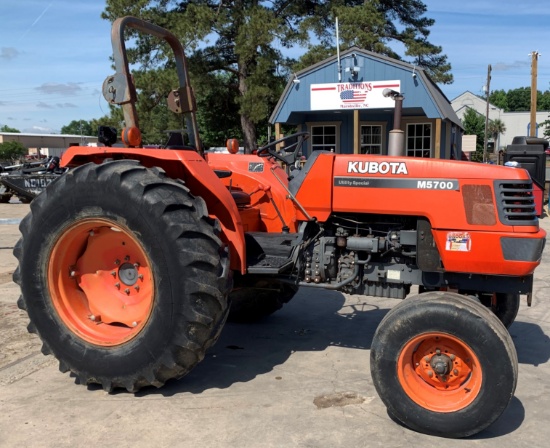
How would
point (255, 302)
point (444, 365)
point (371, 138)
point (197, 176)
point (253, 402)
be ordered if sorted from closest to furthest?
point (444, 365) < point (253, 402) < point (197, 176) < point (255, 302) < point (371, 138)

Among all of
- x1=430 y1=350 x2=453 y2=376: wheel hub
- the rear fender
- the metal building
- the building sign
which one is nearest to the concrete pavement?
x1=430 y1=350 x2=453 y2=376: wheel hub

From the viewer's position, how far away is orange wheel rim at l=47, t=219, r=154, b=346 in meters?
3.74

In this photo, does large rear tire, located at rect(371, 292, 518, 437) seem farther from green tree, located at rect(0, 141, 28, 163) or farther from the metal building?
green tree, located at rect(0, 141, 28, 163)

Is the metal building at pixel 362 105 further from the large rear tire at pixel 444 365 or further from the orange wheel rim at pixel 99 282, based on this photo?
the large rear tire at pixel 444 365

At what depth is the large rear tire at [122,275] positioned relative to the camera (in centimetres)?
338

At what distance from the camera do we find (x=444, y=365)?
10.5ft

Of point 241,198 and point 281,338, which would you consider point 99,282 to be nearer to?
point 241,198

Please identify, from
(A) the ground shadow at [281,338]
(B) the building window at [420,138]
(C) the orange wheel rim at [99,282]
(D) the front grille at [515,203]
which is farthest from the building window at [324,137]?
(D) the front grille at [515,203]

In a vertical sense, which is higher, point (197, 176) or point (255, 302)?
point (197, 176)

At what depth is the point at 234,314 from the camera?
5.16m

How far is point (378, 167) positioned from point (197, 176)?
1169 millimetres

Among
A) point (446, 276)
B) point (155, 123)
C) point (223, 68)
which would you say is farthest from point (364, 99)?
point (446, 276)

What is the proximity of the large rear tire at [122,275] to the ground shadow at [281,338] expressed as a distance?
1.25ft

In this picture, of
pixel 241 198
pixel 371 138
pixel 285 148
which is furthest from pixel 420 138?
pixel 241 198
